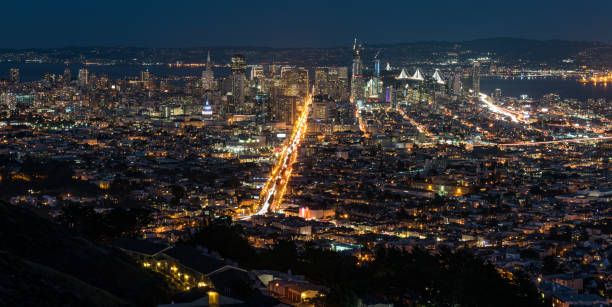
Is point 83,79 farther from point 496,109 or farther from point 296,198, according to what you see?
point 296,198

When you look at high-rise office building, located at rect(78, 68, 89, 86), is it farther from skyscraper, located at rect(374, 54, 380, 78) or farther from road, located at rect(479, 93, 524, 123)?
road, located at rect(479, 93, 524, 123)

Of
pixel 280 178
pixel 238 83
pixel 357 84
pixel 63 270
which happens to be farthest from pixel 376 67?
pixel 63 270

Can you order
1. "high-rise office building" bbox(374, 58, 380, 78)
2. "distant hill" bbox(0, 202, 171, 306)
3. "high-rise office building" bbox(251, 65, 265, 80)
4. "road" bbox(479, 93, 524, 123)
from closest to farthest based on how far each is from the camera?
"distant hill" bbox(0, 202, 171, 306) < "road" bbox(479, 93, 524, 123) < "high-rise office building" bbox(251, 65, 265, 80) < "high-rise office building" bbox(374, 58, 380, 78)

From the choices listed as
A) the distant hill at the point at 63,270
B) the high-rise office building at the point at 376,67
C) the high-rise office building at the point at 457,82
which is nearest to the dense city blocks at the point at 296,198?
the distant hill at the point at 63,270

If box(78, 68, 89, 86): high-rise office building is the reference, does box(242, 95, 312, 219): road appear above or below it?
below

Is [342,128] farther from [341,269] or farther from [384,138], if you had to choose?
[341,269]

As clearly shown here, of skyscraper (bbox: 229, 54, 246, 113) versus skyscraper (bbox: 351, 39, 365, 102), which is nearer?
skyscraper (bbox: 229, 54, 246, 113)

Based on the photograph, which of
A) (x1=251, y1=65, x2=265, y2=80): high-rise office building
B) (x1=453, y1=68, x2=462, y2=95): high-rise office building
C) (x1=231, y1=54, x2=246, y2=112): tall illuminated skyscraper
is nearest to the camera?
(x1=231, y1=54, x2=246, y2=112): tall illuminated skyscraper

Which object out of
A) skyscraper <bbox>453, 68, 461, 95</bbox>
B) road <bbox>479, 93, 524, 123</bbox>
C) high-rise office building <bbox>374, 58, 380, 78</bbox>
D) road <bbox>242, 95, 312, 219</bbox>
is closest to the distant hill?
road <bbox>242, 95, 312, 219</bbox>
